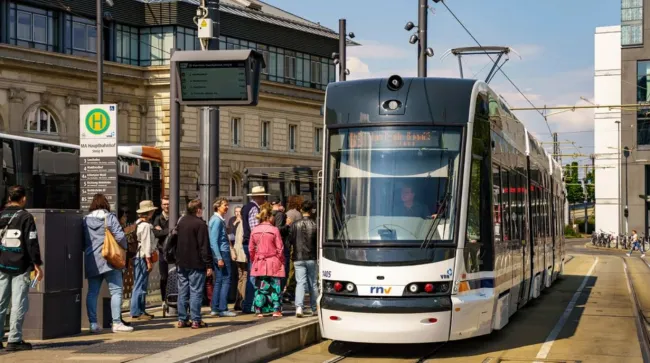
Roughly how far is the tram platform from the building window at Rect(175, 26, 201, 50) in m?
48.2

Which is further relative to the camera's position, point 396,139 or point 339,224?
point 396,139

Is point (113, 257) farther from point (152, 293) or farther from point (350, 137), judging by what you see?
point (152, 293)

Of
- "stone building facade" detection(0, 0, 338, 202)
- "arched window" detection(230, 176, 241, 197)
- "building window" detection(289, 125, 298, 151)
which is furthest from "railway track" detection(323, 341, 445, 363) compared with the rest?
"building window" detection(289, 125, 298, 151)

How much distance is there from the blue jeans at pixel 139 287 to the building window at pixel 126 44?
47.6 meters

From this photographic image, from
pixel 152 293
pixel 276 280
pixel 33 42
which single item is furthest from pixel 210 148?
pixel 33 42

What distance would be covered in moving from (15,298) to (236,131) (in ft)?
184

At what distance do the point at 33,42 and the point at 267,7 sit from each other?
69.3ft

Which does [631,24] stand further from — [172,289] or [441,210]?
[441,210]

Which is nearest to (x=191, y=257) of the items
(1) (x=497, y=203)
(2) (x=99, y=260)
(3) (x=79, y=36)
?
(2) (x=99, y=260)

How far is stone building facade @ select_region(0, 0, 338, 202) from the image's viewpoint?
54188mm

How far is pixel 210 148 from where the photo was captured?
15.7 meters

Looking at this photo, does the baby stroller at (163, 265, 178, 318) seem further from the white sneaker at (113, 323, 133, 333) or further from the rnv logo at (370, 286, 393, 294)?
the rnv logo at (370, 286, 393, 294)

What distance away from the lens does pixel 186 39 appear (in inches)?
2458

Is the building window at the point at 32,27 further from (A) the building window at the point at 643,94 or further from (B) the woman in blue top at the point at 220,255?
(A) the building window at the point at 643,94
